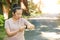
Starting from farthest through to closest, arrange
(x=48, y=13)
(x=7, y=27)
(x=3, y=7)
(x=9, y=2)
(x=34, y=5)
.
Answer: (x=34, y=5)
(x=48, y=13)
(x=9, y=2)
(x=3, y=7)
(x=7, y=27)

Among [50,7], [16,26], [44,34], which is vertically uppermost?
[16,26]

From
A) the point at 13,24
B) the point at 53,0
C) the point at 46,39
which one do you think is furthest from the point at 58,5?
the point at 13,24

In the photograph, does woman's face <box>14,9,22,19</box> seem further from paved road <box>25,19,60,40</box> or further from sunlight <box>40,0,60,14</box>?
sunlight <box>40,0,60,14</box>

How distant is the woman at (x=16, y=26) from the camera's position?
13.6ft

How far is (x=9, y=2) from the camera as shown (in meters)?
19.2

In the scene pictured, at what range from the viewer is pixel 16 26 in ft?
13.8

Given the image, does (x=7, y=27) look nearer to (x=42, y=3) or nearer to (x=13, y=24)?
(x=13, y=24)

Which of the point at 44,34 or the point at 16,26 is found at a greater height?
the point at 16,26

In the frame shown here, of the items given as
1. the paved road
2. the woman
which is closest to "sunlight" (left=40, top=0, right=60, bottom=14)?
the paved road

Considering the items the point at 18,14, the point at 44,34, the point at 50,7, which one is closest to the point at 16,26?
the point at 18,14

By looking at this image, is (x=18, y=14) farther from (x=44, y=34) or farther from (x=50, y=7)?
(x=50, y=7)

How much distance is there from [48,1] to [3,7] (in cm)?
1017

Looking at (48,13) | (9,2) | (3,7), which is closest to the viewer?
(3,7)

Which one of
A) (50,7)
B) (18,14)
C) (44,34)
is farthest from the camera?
(50,7)
